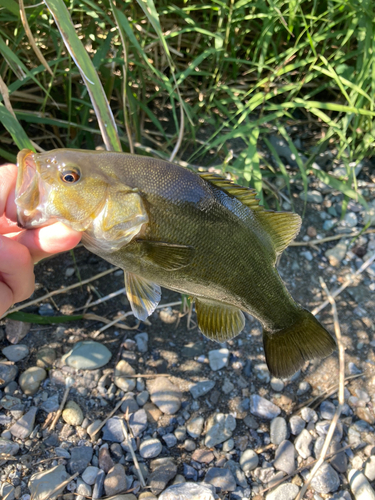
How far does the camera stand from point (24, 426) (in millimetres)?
2330

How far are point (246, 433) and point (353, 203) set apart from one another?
86.8 inches

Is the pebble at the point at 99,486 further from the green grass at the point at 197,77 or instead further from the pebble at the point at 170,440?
the green grass at the point at 197,77

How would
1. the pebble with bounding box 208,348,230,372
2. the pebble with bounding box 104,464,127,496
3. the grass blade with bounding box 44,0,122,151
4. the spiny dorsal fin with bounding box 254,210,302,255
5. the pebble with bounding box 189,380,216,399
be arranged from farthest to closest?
the pebble with bounding box 208,348,230,372
the pebble with bounding box 189,380,216,399
the pebble with bounding box 104,464,127,496
the grass blade with bounding box 44,0,122,151
the spiny dorsal fin with bounding box 254,210,302,255

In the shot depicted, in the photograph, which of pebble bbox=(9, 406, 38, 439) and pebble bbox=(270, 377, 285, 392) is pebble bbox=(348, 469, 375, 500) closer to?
pebble bbox=(270, 377, 285, 392)

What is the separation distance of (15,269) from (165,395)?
4.44 feet

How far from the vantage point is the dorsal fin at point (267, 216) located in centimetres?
164

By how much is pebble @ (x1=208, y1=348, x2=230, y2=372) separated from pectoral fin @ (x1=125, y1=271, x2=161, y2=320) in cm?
123

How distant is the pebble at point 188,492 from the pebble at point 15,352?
3.72ft

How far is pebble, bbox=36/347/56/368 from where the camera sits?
8.57ft

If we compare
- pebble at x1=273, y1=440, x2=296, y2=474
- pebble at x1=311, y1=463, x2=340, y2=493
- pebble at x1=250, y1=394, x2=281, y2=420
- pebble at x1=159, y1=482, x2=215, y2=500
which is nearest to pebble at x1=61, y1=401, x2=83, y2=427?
pebble at x1=159, y1=482, x2=215, y2=500

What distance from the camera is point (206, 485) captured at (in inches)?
90.4

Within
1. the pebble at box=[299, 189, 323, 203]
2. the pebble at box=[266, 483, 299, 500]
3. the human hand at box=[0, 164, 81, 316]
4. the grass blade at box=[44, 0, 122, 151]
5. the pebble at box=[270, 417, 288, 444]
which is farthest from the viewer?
the pebble at box=[299, 189, 323, 203]

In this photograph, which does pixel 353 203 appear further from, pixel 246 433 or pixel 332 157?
pixel 246 433

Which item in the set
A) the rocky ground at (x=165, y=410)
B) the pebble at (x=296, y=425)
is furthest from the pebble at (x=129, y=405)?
the pebble at (x=296, y=425)
